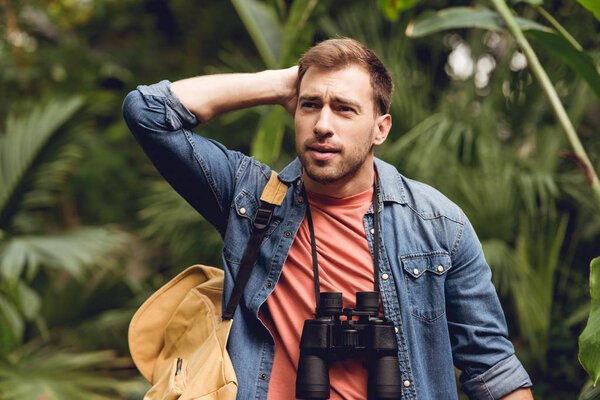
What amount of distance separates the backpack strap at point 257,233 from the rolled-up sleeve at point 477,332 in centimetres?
49

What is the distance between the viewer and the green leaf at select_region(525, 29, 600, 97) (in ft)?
6.51

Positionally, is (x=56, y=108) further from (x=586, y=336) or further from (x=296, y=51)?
(x=586, y=336)

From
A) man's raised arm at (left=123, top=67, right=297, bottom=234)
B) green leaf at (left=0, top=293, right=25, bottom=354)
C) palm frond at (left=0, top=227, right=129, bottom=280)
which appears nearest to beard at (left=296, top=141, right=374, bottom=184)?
man's raised arm at (left=123, top=67, right=297, bottom=234)

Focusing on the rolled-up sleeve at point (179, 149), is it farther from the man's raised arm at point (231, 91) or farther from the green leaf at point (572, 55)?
the green leaf at point (572, 55)

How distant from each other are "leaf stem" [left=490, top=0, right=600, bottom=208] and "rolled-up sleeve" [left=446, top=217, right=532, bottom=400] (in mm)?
501

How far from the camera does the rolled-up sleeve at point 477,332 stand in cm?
165

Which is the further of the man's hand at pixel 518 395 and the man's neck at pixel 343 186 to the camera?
the man's neck at pixel 343 186

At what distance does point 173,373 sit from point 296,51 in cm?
142

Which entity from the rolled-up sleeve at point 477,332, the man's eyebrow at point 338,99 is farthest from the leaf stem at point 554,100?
the man's eyebrow at point 338,99

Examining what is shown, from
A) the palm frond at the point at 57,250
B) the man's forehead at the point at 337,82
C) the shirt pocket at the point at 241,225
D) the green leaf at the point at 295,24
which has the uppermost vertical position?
the green leaf at the point at 295,24

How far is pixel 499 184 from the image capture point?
348cm

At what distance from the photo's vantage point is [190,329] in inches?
67.6

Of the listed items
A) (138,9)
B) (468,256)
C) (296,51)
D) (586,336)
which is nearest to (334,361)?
(468,256)

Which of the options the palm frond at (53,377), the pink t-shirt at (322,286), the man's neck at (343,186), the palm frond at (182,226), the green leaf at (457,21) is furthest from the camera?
the palm frond at (182,226)
